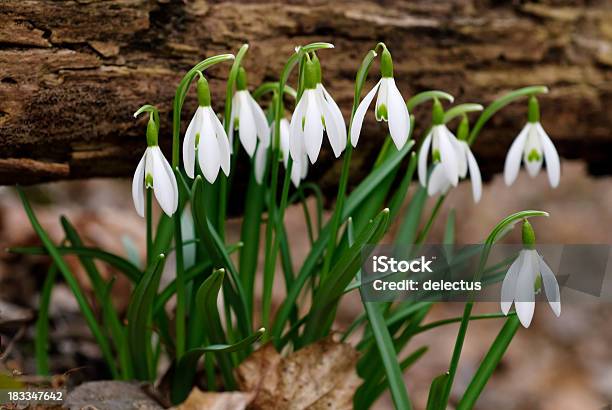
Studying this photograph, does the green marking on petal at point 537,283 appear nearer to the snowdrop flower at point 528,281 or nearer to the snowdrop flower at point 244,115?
the snowdrop flower at point 528,281

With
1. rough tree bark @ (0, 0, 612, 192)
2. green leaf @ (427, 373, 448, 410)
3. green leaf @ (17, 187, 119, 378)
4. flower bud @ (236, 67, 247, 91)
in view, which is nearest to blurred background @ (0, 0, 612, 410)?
rough tree bark @ (0, 0, 612, 192)

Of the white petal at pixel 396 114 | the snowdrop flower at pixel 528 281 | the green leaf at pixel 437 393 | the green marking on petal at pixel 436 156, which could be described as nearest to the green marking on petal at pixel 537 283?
the snowdrop flower at pixel 528 281

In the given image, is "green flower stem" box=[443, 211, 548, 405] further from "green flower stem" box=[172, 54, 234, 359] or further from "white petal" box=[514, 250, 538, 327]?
"green flower stem" box=[172, 54, 234, 359]

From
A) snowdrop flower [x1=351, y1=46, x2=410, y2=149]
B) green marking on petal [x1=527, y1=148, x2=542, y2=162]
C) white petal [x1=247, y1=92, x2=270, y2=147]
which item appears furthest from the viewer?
green marking on petal [x1=527, y1=148, x2=542, y2=162]

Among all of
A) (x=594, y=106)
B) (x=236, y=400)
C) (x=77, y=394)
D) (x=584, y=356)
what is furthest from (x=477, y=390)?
(x=584, y=356)

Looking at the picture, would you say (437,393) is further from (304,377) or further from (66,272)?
(66,272)

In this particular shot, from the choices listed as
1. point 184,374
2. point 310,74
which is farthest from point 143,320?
point 310,74
